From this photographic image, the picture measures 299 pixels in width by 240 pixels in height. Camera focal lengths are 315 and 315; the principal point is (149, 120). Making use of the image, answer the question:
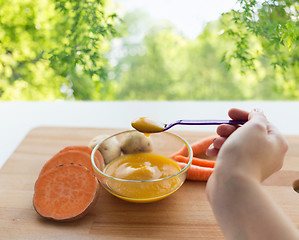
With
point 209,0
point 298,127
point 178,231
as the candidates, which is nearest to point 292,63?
point 298,127

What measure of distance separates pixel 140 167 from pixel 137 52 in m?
6.57

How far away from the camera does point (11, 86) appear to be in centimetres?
343

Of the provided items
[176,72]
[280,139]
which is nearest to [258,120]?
[280,139]

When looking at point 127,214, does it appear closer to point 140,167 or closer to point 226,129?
point 140,167

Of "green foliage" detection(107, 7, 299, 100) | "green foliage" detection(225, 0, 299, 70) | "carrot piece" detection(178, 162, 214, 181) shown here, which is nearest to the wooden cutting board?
"carrot piece" detection(178, 162, 214, 181)

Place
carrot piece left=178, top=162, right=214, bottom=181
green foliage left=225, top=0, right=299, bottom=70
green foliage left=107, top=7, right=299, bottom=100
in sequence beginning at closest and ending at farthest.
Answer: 1. carrot piece left=178, top=162, right=214, bottom=181
2. green foliage left=225, top=0, right=299, bottom=70
3. green foliage left=107, top=7, right=299, bottom=100

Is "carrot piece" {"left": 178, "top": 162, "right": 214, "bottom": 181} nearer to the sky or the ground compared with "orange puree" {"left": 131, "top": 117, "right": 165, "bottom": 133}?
nearer to the ground

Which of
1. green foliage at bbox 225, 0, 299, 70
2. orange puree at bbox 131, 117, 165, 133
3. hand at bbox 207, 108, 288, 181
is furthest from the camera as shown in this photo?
green foliage at bbox 225, 0, 299, 70

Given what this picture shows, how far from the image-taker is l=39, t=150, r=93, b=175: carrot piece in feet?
4.05

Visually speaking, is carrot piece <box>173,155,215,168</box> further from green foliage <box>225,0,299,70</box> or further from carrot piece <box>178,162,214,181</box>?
green foliage <box>225,0,299,70</box>

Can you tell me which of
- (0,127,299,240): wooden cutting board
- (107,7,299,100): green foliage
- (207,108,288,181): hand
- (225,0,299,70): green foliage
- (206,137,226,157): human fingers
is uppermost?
(225,0,299,70): green foliage

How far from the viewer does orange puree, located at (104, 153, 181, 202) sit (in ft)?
3.36

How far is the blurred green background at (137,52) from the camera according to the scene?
153 centimetres

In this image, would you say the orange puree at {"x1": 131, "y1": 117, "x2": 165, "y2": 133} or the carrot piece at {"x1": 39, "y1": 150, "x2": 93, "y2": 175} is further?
the carrot piece at {"x1": 39, "y1": 150, "x2": 93, "y2": 175}
